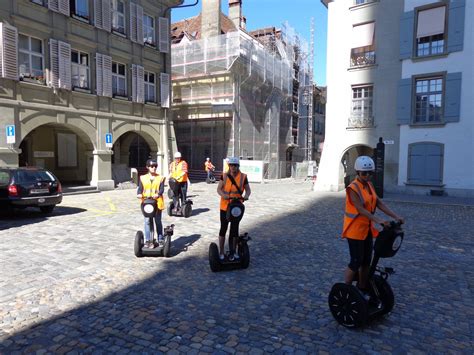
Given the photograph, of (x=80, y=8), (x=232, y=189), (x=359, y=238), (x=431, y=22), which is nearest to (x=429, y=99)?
(x=431, y=22)

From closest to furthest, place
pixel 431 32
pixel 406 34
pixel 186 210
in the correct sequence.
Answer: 1. pixel 186 210
2. pixel 431 32
3. pixel 406 34

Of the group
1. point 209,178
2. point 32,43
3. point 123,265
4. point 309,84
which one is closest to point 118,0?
point 32,43

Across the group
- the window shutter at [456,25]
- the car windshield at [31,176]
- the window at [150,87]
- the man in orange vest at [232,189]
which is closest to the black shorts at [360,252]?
the man in orange vest at [232,189]

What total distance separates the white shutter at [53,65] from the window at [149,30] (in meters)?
6.14

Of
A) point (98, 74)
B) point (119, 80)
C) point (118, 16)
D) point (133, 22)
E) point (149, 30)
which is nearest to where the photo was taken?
point (98, 74)

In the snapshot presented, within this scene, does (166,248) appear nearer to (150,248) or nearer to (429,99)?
(150,248)

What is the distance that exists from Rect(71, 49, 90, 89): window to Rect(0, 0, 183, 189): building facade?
47 millimetres

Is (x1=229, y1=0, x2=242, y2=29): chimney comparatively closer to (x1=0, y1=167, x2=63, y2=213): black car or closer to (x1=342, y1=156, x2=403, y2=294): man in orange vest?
(x1=0, y1=167, x2=63, y2=213): black car

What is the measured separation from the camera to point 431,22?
1688 centimetres

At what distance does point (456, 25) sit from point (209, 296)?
17.3 meters

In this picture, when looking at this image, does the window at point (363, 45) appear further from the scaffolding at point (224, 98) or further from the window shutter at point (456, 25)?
the scaffolding at point (224, 98)

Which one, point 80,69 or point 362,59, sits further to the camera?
point 362,59

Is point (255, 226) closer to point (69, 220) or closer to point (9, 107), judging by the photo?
point (69, 220)

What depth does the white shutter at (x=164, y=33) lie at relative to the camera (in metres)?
22.0
